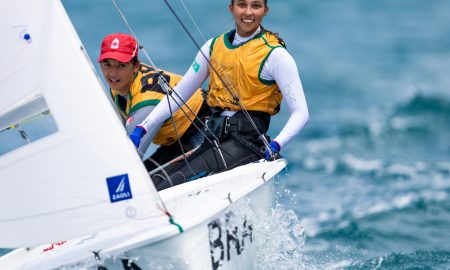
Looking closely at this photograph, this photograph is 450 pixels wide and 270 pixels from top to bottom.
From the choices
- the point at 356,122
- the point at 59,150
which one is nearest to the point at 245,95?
the point at 59,150

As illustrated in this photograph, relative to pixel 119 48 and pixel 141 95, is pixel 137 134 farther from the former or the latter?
pixel 119 48

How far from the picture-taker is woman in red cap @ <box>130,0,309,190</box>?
3.84 meters

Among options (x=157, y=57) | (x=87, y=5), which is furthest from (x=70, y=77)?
(x=87, y=5)

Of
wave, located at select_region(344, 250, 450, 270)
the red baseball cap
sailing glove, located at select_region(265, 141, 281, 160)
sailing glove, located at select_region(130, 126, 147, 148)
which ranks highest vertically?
the red baseball cap

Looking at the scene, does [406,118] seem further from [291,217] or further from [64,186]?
[64,186]

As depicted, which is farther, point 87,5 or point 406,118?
point 87,5

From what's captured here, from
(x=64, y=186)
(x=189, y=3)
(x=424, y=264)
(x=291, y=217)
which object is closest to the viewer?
(x=64, y=186)

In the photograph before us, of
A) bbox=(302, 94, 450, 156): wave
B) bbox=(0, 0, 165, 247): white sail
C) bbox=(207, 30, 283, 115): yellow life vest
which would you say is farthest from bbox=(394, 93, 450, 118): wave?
bbox=(0, 0, 165, 247): white sail

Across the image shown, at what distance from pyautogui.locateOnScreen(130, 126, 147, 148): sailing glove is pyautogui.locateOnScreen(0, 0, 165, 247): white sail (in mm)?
668

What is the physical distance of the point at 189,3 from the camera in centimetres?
1135

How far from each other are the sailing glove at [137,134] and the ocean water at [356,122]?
25.0 inches

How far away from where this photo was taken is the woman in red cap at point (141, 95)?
402 cm

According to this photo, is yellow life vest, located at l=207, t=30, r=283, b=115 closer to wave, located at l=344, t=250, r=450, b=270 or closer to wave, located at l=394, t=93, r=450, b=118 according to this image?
wave, located at l=344, t=250, r=450, b=270

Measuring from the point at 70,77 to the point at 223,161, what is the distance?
2.96ft
